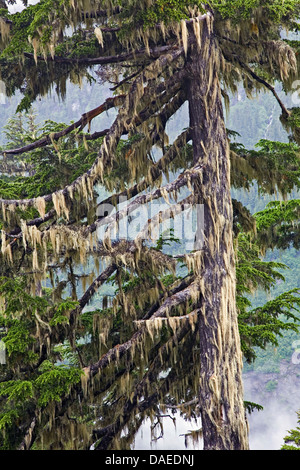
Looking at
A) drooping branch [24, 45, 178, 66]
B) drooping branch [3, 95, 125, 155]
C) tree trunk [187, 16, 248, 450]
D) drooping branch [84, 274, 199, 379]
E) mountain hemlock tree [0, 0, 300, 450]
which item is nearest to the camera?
tree trunk [187, 16, 248, 450]

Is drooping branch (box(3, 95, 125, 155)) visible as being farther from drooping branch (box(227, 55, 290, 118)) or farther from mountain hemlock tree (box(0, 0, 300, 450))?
drooping branch (box(227, 55, 290, 118))

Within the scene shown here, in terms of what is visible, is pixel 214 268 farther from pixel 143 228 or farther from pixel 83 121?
pixel 83 121

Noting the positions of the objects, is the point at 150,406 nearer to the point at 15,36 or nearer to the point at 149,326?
the point at 149,326

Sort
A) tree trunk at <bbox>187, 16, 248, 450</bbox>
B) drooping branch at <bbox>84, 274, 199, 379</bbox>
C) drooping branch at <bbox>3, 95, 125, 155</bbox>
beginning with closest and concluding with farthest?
1. tree trunk at <bbox>187, 16, 248, 450</bbox>
2. drooping branch at <bbox>84, 274, 199, 379</bbox>
3. drooping branch at <bbox>3, 95, 125, 155</bbox>

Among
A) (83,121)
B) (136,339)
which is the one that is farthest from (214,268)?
(83,121)

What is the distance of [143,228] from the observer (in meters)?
8.16

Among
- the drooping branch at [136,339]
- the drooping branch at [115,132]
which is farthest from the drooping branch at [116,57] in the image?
the drooping branch at [136,339]

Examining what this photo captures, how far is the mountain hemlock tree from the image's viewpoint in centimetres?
800

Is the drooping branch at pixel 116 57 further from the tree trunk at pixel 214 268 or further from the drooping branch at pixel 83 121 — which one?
the drooping branch at pixel 83 121

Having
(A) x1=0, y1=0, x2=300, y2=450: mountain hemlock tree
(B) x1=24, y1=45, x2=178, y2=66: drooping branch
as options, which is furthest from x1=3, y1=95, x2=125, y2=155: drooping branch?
(B) x1=24, y1=45, x2=178, y2=66: drooping branch

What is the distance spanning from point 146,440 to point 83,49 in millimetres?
53675

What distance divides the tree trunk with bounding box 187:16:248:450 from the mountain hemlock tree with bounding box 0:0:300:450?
0.8 inches

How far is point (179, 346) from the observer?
9.16m

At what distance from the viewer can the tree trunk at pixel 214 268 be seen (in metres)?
7.85
